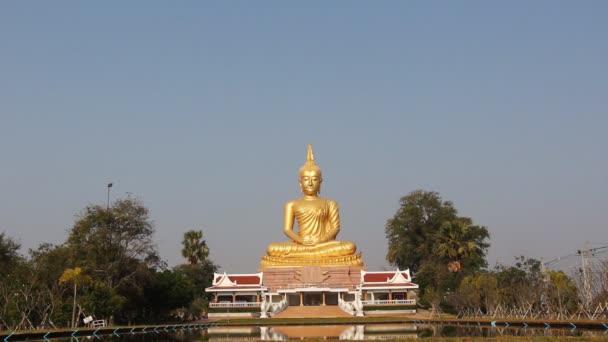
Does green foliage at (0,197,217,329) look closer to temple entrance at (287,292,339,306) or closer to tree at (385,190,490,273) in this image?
temple entrance at (287,292,339,306)

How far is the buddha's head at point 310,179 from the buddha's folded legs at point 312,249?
15.4 feet

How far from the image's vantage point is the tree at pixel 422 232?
61094 millimetres

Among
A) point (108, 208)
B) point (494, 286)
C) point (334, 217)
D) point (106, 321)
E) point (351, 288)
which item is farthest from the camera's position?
point (334, 217)

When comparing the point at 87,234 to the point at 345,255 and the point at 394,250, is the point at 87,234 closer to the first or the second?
the point at 345,255

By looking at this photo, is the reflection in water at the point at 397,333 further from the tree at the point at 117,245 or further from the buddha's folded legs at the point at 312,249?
the buddha's folded legs at the point at 312,249

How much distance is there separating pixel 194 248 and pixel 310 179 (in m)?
18.7

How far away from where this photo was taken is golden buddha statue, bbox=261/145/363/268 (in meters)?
48.9

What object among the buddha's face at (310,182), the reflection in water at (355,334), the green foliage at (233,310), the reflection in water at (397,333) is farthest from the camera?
the buddha's face at (310,182)

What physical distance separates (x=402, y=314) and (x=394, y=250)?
20607 mm

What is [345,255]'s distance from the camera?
49.0m

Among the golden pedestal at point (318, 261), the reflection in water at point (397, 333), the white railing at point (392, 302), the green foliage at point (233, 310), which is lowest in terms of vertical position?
the reflection in water at point (397, 333)

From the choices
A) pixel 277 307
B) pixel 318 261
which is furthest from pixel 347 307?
pixel 318 261

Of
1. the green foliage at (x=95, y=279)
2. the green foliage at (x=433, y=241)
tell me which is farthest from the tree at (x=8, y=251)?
the green foliage at (x=433, y=241)

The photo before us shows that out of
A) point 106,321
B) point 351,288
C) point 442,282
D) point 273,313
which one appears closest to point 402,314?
point 351,288
